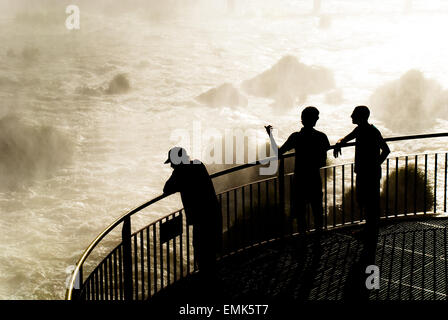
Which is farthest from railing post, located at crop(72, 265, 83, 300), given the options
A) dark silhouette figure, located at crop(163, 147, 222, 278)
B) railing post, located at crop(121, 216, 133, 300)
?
dark silhouette figure, located at crop(163, 147, 222, 278)

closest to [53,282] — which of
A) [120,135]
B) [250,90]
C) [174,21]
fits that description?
[120,135]

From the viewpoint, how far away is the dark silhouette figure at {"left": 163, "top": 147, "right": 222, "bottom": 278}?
531 cm

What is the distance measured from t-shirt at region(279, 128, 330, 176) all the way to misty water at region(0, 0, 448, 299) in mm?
110214

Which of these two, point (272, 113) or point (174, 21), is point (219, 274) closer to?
point (272, 113)

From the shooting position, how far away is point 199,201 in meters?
5.39

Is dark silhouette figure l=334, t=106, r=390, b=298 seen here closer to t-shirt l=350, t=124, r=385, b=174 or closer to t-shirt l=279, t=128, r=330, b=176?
t-shirt l=350, t=124, r=385, b=174

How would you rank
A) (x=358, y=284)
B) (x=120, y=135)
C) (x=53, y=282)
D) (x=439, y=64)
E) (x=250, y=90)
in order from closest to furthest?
(x=358, y=284), (x=53, y=282), (x=120, y=135), (x=439, y=64), (x=250, y=90)

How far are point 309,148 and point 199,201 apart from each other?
148 centimetres

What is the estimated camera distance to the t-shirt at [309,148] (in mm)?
6109

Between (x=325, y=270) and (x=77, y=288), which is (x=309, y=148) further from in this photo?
(x=77, y=288)

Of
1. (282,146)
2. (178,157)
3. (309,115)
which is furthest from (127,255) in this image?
(309,115)

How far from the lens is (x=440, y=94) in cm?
16662

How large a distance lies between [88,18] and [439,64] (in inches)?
4292

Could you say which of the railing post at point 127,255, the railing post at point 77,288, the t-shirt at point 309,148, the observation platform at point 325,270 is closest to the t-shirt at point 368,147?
the t-shirt at point 309,148
